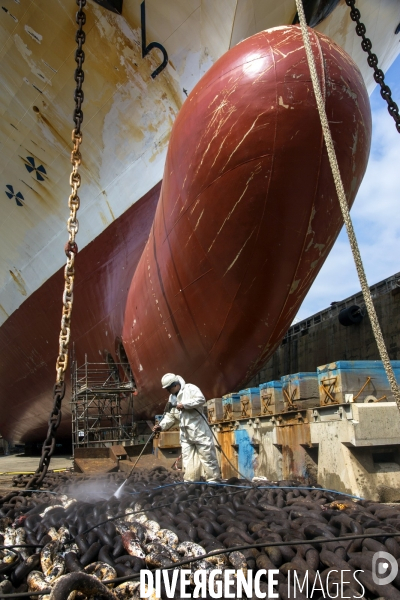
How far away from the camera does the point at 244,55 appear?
5637mm

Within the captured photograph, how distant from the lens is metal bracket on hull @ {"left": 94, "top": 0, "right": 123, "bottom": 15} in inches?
297

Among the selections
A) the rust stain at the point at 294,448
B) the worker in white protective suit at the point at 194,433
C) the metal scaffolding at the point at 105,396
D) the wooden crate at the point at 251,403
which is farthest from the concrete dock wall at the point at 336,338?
the worker in white protective suit at the point at 194,433

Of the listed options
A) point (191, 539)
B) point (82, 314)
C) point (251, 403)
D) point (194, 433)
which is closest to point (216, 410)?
point (251, 403)

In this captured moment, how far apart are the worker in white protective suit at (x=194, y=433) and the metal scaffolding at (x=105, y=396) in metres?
4.56

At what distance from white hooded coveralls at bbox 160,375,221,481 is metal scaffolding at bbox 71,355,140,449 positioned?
458 centimetres

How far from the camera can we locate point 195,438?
4.77 meters

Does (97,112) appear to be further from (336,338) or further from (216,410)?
(336,338)

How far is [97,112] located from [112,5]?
67.7 inches

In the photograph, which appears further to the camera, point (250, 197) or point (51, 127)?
point (51, 127)

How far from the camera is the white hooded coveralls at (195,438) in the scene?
472 cm

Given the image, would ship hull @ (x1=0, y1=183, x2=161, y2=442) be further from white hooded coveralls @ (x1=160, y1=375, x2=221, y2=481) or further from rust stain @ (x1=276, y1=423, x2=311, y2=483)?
white hooded coveralls @ (x1=160, y1=375, x2=221, y2=481)

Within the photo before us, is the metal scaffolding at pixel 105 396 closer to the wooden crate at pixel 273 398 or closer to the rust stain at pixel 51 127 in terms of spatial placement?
the wooden crate at pixel 273 398

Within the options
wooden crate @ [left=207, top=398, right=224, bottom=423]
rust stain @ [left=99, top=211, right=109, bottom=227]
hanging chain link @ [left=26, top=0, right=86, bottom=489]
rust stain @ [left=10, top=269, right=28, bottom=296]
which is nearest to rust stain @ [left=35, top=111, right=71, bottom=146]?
rust stain @ [left=99, top=211, right=109, bottom=227]

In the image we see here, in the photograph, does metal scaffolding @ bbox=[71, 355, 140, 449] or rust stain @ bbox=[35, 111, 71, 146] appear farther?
metal scaffolding @ bbox=[71, 355, 140, 449]
